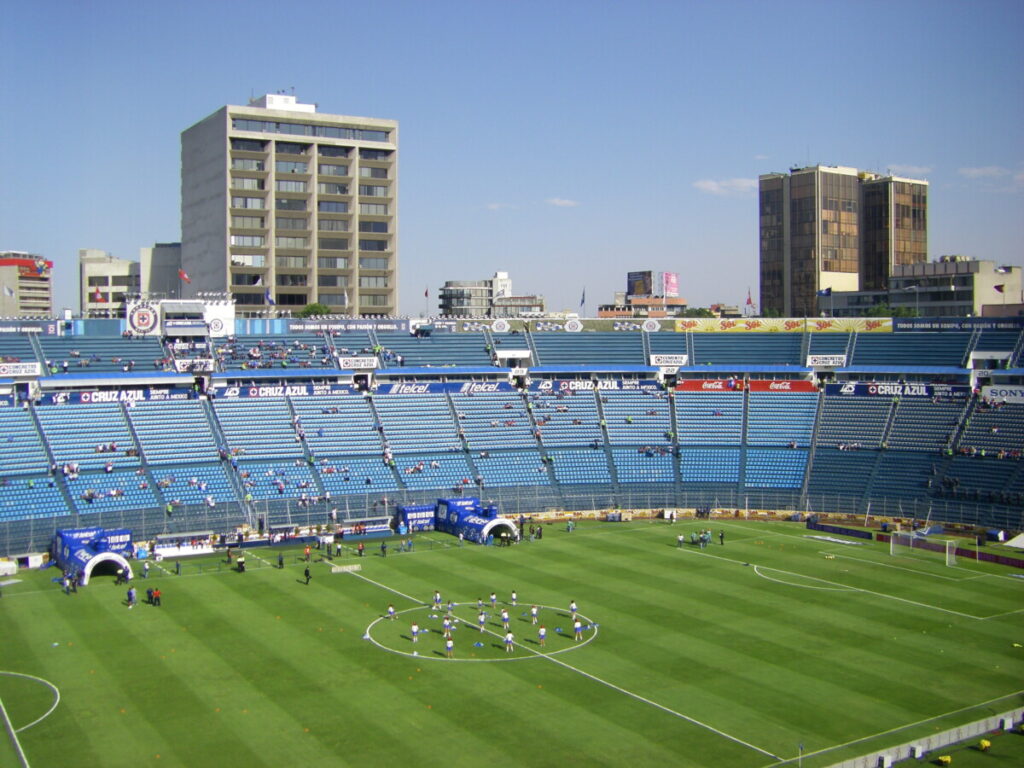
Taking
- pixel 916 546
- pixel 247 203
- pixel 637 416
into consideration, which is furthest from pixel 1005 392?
pixel 247 203

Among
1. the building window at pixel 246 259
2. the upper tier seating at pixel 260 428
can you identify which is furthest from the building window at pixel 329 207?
the upper tier seating at pixel 260 428

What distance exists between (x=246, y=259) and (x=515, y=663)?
291 ft

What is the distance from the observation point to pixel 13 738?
111 ft

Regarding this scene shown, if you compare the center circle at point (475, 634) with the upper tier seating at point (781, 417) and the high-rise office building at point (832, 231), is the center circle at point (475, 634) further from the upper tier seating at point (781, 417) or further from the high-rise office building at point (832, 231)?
the high-rise office building at point (832, 231)

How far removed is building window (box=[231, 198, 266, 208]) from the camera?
120238mm

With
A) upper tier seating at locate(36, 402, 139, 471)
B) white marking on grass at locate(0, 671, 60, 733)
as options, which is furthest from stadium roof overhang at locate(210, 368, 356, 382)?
white marking on grass at locate(0, 671, 60, 733)

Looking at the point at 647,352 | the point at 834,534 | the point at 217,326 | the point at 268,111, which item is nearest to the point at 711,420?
the point at 647,352

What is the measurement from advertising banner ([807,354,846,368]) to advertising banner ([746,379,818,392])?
201 centimetres

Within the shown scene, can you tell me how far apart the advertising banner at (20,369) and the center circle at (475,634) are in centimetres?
4070

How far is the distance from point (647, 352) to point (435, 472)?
2673 centimetres

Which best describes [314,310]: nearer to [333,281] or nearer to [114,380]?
[333,281]

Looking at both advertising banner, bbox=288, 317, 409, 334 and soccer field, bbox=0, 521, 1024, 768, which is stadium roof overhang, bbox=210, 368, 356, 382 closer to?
advertising banner, bbox=288, 317, 409, 334

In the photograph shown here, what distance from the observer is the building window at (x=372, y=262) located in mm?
128125

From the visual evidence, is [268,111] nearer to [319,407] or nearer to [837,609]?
[319,407]
